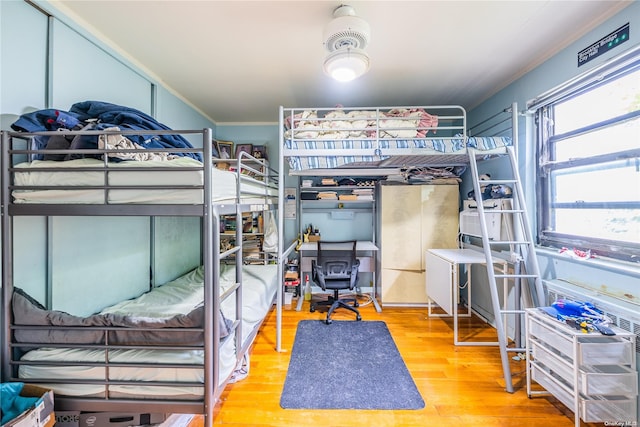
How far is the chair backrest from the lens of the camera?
10.7 ft

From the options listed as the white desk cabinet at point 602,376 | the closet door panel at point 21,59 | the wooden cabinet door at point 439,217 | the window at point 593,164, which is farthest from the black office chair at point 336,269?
the closet door panel at point 21,59

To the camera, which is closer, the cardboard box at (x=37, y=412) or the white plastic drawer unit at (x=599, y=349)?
the cardboard box at (x=37, y=412)

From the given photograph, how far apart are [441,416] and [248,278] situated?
1999 mm

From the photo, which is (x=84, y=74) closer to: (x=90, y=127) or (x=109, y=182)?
(x=90, y=127)

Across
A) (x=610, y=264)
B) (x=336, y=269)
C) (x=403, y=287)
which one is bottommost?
(x=403, y=287)

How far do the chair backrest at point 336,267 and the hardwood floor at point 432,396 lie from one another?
2.45 feet

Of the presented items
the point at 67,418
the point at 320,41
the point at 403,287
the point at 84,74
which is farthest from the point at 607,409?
the point at 84,74

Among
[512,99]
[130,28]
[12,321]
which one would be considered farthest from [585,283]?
[130,28]

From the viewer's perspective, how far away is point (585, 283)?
1.93 m

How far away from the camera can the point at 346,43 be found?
1826mm

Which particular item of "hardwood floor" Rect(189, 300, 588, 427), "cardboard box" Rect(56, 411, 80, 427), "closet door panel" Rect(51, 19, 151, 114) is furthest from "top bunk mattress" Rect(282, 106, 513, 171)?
"cardboard box" Rect(56, 411, 80, 427)

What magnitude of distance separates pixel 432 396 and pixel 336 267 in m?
1.61

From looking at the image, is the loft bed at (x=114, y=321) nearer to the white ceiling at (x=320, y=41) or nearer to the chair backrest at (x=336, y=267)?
the white ceiling at (x=320, y=41)

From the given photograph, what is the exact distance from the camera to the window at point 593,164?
1.75m
